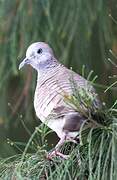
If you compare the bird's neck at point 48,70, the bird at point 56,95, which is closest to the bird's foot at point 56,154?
the bird at point 56,95

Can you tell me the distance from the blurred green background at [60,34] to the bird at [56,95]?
14.3 inches

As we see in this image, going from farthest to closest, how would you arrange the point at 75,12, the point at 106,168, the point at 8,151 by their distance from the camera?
the point at 8,151 → the point at 75,12 → the point at 106,168

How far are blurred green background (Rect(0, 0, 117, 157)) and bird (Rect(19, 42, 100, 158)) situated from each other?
0.36 metres

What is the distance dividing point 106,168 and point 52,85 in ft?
1.29

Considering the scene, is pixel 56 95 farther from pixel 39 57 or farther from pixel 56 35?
pixel 56 35

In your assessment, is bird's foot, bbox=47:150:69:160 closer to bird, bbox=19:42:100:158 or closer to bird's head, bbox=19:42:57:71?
bird, bbox=19:42:100:158

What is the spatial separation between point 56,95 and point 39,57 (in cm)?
44

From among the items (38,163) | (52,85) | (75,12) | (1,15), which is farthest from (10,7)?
(38,163)

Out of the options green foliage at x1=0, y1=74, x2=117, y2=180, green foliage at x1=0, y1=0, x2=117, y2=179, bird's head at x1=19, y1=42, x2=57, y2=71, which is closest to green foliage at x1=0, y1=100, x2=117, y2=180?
green foliage at x1=0, y1=74, x2=117, y2=180

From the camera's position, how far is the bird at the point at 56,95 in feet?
3.91

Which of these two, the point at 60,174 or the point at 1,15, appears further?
the point at 1,15

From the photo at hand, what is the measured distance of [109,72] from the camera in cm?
238

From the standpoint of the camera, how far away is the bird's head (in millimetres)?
1746

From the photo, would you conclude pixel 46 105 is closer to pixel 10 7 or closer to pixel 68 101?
pixel 68 101
